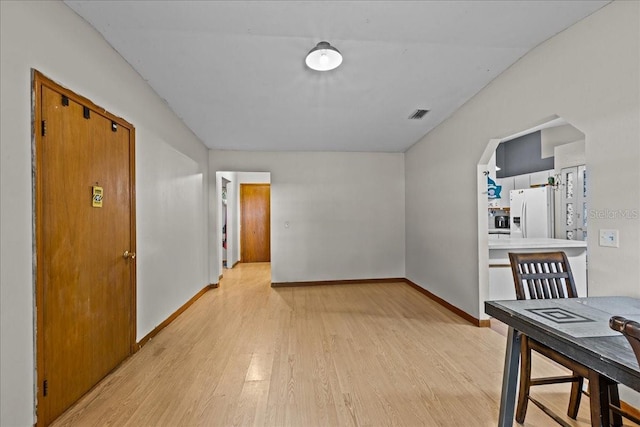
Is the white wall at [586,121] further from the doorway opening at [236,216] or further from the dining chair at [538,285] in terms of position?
the doorway opening at [236,216]

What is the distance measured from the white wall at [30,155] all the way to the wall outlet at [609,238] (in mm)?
3668

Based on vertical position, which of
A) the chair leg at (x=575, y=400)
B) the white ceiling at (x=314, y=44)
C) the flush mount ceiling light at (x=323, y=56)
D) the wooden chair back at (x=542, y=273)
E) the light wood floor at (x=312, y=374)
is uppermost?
the white ceiling at (x=314, y=44)

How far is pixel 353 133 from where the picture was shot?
4.59m

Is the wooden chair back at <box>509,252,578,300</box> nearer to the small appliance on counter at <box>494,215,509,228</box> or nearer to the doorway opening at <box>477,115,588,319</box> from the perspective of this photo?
the doorway opening at <box>477,115,588,319</box>

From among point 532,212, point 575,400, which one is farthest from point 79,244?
point 532,212

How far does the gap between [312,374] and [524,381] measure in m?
1.52

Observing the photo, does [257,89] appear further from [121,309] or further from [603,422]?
[603,422]

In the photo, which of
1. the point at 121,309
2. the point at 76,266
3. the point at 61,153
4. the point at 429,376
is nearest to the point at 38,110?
the point at 61,153

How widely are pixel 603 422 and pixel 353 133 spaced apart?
403 centimetres

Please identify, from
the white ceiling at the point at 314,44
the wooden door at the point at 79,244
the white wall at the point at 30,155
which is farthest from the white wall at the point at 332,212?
the wooden door at the point at 79,244

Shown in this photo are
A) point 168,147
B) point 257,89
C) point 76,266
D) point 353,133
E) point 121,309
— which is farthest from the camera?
point 353,133

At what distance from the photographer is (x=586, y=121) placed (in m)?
2.11

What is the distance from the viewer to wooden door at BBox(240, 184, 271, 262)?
8.02 metres

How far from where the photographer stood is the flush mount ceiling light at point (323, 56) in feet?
7.48
